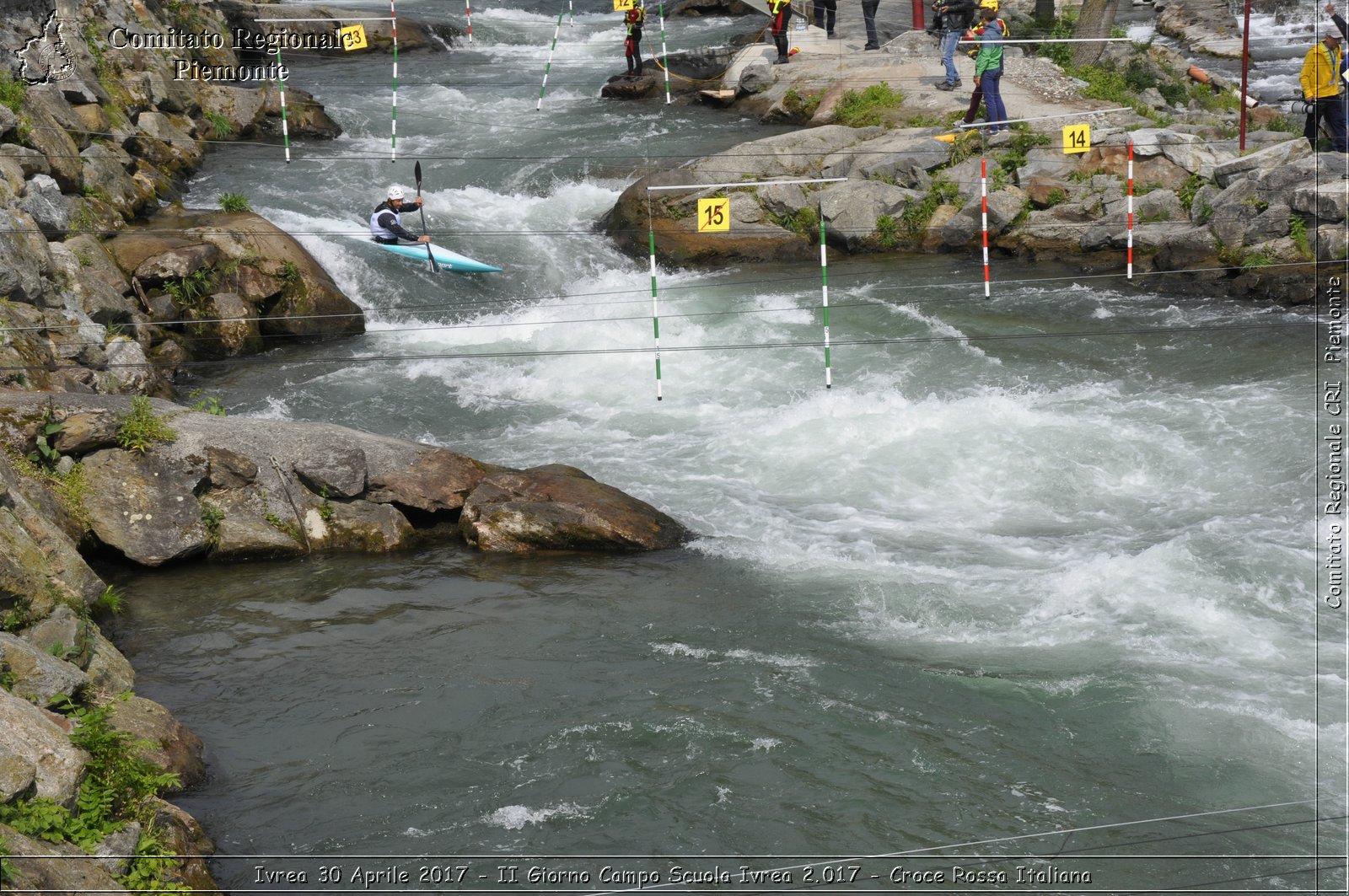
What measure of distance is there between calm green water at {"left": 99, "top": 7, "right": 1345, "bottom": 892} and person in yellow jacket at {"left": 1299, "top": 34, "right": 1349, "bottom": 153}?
2.67 metres

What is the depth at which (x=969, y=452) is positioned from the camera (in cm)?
1137

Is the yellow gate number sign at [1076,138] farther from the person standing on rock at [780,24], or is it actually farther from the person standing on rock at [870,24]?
the person standing on rock at [870,24]

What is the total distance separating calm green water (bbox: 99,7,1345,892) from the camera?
6.62 metres

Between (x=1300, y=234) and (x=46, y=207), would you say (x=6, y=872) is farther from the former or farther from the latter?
(x=1300, y=234)

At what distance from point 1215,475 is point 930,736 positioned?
15.7ft

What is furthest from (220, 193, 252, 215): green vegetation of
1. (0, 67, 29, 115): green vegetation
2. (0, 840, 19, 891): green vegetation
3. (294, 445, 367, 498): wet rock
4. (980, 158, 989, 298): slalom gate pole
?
(0, 840, 19, 891): green vegetation

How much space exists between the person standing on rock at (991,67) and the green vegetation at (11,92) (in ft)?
40.6

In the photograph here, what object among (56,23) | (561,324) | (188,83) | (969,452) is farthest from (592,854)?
(188,83)

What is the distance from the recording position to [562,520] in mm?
10000

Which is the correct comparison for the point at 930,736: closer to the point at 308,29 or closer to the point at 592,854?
the point at 592,854

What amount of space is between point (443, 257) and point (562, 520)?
756 centimetres

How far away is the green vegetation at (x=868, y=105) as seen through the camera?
1986cm

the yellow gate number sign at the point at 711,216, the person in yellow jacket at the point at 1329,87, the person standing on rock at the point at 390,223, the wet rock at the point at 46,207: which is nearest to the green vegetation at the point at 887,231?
the yellow gate number sign at the point at 711,216

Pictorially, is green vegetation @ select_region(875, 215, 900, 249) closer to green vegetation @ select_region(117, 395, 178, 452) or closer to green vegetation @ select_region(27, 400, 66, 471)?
green vegetation @ select_region(117, 395, 178, 452)
